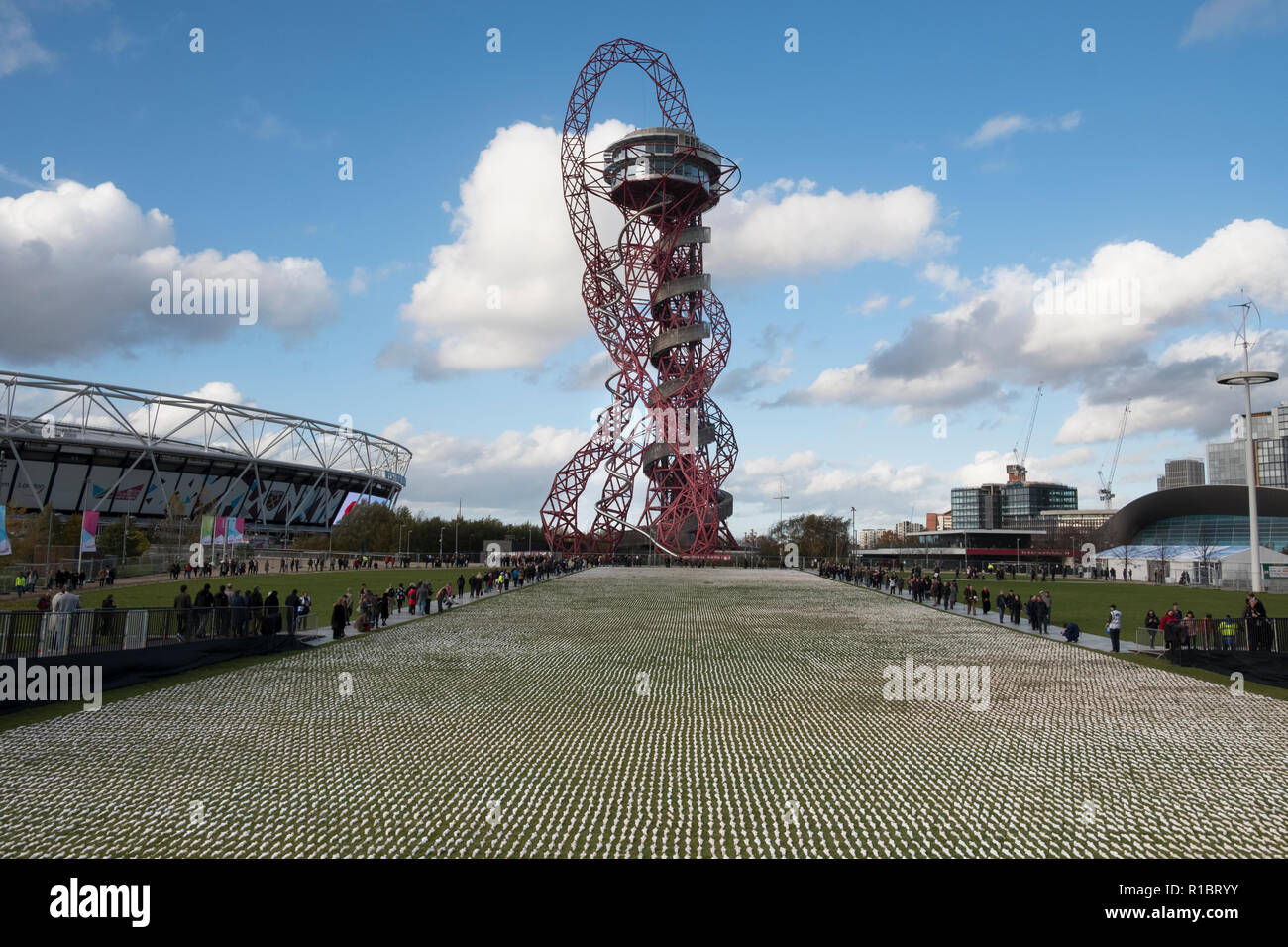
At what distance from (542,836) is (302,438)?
104 m

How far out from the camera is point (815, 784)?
851cm

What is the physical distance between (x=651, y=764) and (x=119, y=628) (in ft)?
33.4

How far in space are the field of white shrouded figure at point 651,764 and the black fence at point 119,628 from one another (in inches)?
53.8

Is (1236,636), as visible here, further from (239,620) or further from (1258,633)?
(239,620)

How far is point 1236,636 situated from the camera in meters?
17.0

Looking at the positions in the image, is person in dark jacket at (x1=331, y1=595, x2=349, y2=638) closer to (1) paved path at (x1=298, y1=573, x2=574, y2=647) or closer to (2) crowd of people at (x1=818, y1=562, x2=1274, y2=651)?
(1) paved path at (x1=298, y1=573, x2=574, y2=647)

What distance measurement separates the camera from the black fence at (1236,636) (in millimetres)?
16156

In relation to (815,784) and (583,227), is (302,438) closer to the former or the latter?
(583,227)

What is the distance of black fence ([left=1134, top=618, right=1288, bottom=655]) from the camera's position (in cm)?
1616

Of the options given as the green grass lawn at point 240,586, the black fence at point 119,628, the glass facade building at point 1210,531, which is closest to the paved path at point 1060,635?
the black fence at point 119,628

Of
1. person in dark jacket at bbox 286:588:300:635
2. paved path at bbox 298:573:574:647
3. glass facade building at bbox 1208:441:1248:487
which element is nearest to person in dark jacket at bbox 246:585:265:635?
person in dark jacket at bbox 286:588:300:635

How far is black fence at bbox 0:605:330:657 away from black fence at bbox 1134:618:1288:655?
797 inches

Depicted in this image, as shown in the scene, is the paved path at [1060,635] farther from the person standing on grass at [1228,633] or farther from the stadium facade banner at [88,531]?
the stadium facade banner at [88,531]
